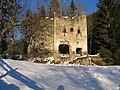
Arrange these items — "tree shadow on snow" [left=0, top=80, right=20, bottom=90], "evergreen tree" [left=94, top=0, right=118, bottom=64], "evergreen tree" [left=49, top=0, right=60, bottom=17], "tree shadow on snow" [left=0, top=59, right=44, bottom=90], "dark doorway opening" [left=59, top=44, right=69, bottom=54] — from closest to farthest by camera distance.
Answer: "tree shadow on snow" [left=0, top=80, right=20, bottom=90] < "tree shadow on snow" [left=0, top=59, right=44, bottom=90] < "evergreen tree" [left=94, top=0, right=118, bottom=64] < "dark doorway opening" [left=59, top=44, right=69, bottom=54] < "evergreen tree" [left=49, top=0, right=60, bottom=17]

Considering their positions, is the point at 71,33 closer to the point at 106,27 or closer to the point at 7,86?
the point at 106,27

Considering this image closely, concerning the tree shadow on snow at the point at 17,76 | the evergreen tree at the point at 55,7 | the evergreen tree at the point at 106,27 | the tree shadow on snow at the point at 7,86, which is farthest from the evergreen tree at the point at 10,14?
the evergreen tree at the point at 55,7

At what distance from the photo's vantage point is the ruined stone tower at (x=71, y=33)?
39.3 meters

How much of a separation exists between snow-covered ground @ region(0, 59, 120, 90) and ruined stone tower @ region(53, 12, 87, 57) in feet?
94.9

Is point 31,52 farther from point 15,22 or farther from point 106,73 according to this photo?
point 106,73

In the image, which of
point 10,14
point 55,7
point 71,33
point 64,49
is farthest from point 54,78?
point 55,7

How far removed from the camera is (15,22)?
55.4ft

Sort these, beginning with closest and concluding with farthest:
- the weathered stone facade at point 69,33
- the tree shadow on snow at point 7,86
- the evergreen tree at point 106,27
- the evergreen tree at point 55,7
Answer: the tree shadow on snow at point 7,86, the evergreen tree at point 106,27, the weathered stone facade at point 69,33, the evergreen tree at point 55,7

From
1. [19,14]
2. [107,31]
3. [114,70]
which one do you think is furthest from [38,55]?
[114,70]

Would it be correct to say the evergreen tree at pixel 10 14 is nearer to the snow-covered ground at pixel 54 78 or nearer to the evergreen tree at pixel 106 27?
the snow-covered ground at pixel 54 78

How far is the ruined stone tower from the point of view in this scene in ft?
129

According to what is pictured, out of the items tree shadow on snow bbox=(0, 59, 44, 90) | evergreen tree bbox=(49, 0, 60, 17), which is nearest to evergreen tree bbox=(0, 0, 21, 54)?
tree shadow on snow bbox=(0, 59, 44, 90)

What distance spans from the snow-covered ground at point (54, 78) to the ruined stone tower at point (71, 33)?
28939mm

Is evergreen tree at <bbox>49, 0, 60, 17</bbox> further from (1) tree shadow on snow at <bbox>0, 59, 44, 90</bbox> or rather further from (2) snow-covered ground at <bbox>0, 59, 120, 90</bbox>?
(1) tree shadow on snow at <bbox>0, 59, 44, 90</bbox>
